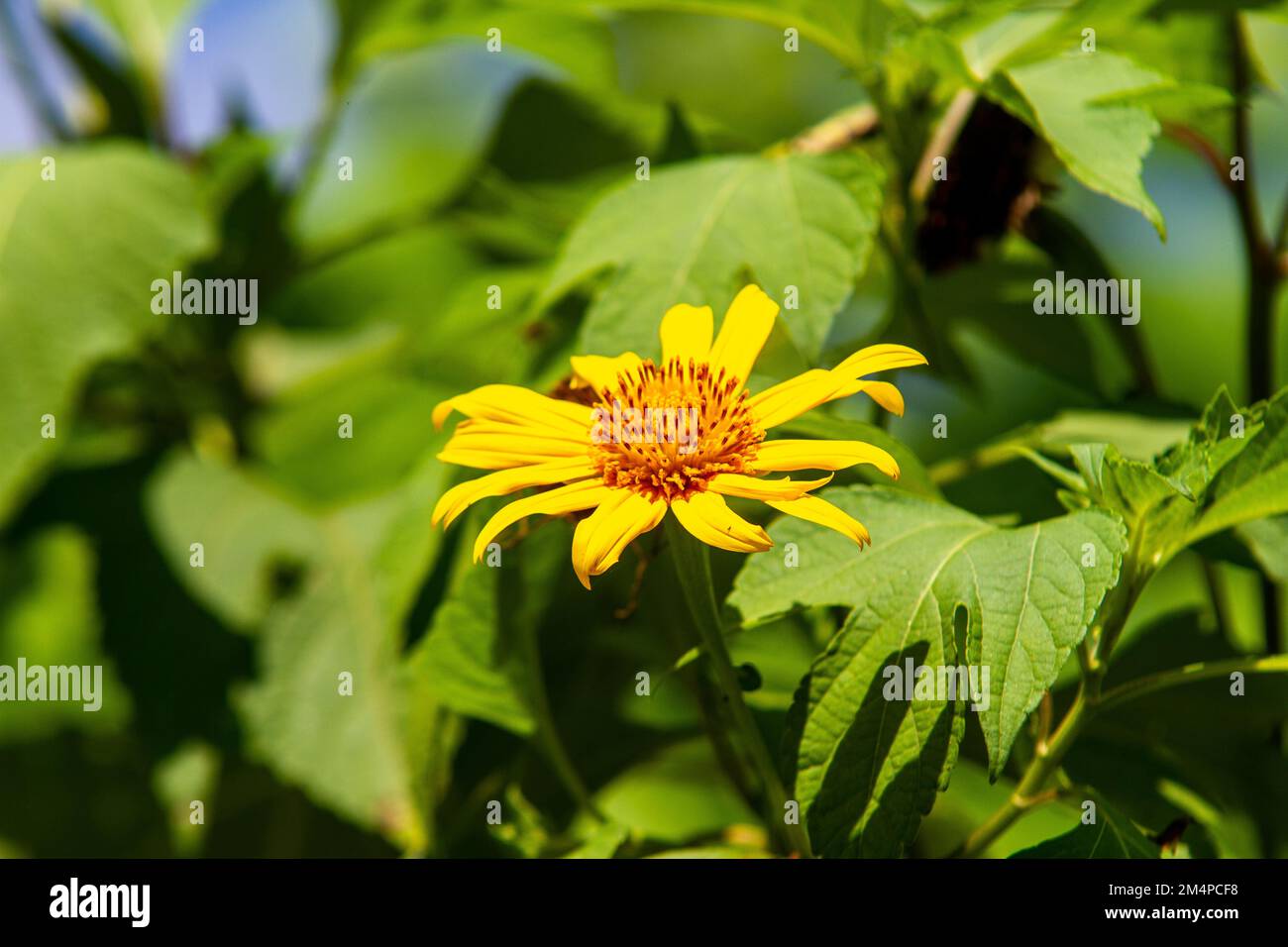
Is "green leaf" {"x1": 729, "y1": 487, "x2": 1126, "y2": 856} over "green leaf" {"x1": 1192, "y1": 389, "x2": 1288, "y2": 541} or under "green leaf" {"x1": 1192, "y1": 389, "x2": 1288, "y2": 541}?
under

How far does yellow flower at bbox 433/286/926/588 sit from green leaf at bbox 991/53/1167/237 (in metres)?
0.14

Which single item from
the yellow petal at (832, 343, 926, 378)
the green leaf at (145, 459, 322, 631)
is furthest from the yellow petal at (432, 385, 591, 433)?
the green leaf at (145, 459, 322, 631)

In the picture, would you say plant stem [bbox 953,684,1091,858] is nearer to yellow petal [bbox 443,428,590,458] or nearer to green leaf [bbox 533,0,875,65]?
yellow petal [bbox 443,428,590,458]

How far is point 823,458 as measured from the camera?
1.38 feet

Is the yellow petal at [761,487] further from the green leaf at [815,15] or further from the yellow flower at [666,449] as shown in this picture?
the green leaf at [815,15]

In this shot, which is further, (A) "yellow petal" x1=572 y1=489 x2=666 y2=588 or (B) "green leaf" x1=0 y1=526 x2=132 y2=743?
(B) "green leaf" x1=0 y1=526 x2=132 y2=743

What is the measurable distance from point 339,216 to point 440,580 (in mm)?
770

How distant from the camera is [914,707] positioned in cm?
43

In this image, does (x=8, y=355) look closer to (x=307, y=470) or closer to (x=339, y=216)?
(x=307, y=470)

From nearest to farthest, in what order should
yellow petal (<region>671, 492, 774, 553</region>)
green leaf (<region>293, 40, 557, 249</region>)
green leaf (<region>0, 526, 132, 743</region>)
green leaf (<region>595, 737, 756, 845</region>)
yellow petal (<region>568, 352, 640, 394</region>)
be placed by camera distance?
yellow petal (<region>671, 492, 774, 553</region>), yellow petal (<region>568, 352, 640, 394</region>), green leaf (<region>595, 737, 756, 845</region>), green leaf (<region>0, 526, 132, 743</region>), green leaf (<region>293, 40, 557, 249</region>)

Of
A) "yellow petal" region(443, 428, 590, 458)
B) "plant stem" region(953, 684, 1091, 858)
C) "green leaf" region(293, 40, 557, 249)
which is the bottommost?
"plant stem" region(953, 684, 1091, 858)

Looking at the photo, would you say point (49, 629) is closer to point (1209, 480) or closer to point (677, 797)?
point (677, 797)

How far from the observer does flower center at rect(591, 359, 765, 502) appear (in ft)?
1.44
